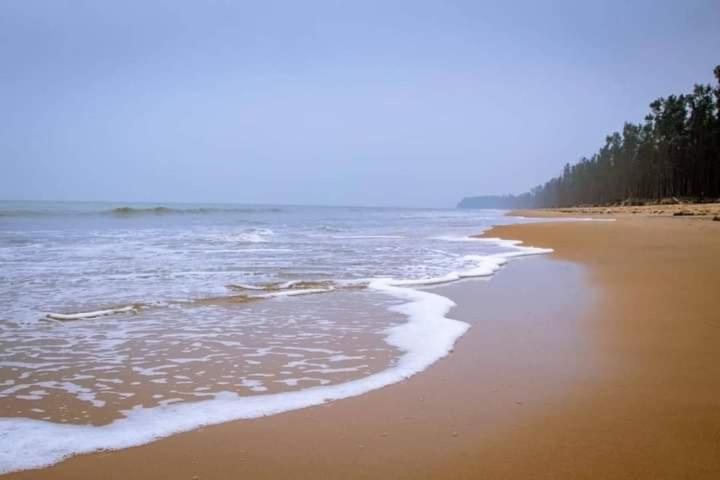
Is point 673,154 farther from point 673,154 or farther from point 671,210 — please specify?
point 671,210

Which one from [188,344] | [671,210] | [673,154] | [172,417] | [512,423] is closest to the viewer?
[512,423]

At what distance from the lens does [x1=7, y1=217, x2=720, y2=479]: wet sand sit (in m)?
2.31

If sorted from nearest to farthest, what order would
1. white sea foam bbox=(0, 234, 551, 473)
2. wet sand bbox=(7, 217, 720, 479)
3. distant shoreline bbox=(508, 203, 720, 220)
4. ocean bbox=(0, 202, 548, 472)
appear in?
wet sand bbox=(7, 217, 720, 479) → white sea foam bbox=(0, 234, 551, 473) → ocean bbox=(0, 202, 548, 472) → distant shoreline bbox=(508, 203, 720, 220)

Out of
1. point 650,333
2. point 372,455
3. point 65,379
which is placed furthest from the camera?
point 650,333

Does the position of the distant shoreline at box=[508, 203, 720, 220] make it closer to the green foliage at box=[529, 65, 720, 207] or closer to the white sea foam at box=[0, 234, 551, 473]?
the green foliage at box=[529, 65, 720, 207]

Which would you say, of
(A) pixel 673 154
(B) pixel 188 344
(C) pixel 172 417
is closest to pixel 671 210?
(A) pixel 673 154

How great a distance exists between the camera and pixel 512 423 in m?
2.76

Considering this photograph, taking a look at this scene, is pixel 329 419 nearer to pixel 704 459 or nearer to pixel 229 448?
pixel 229 448

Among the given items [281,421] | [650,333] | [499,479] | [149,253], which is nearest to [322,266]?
[149,253]

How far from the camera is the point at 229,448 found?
8.31ft

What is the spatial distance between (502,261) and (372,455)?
8882 millimetres

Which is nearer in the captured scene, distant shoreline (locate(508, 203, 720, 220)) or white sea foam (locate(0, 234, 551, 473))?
white sea foam (locate(0, 234, 551, 473))

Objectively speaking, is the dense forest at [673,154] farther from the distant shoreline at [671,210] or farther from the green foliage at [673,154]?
the distant shoreline at [671,210]

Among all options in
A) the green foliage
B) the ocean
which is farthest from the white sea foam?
the green foliage
